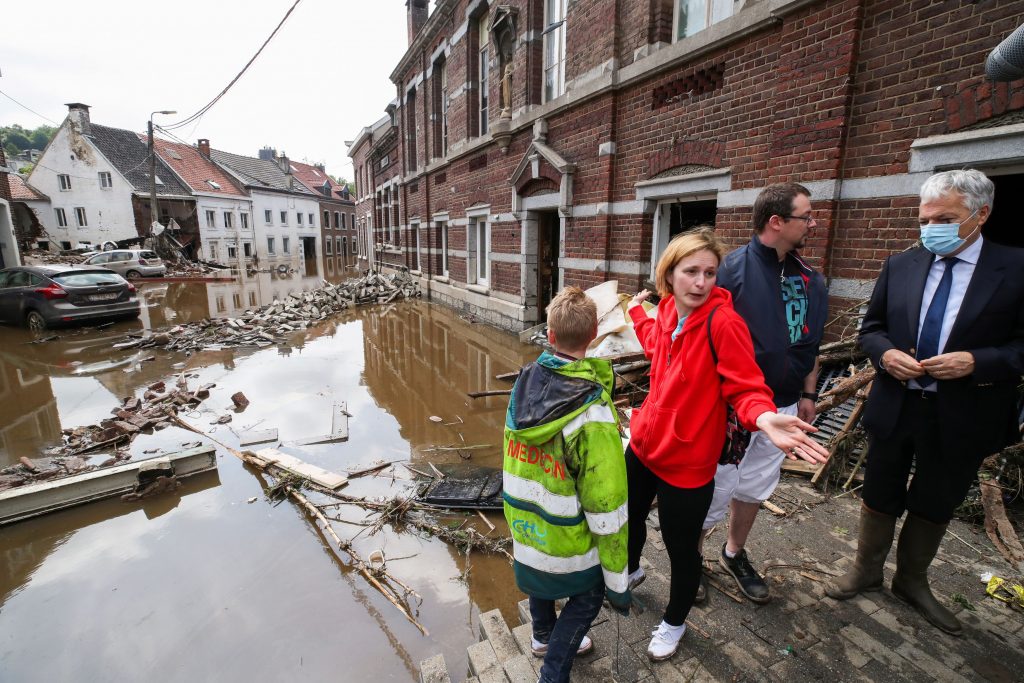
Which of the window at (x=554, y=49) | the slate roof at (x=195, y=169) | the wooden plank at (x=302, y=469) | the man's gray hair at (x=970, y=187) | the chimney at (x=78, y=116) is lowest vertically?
the wooden plank at (x=302, y=469)

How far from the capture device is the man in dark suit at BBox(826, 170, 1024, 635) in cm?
207

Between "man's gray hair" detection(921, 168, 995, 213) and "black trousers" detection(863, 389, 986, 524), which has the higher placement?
"man's gray hair" detection(921, 168, 995, 213)

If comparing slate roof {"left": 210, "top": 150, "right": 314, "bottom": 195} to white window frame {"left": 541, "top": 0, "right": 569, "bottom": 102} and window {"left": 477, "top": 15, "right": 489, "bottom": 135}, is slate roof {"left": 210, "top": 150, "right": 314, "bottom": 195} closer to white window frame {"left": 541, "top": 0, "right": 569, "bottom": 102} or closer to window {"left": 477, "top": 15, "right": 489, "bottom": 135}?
window {"left": 477, "top": 15, "right": 489, "bottom": 135}

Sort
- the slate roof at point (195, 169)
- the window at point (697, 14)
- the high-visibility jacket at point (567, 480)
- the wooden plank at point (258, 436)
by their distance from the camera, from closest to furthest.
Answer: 1. the high-visibility jacket at point (567, 480)
2. the wooden plank at point (258, 436)
3. the window at point (697, 14)
4. the slate roof at point (195, 169)

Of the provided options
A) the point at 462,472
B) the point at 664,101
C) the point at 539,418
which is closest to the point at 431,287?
the point at 664,101

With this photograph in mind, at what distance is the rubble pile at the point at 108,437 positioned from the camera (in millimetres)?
4977

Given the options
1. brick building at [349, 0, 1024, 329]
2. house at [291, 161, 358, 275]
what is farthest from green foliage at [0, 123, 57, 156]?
brick building at [349, 0, 1024, 329]

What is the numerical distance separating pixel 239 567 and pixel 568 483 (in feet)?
10.3

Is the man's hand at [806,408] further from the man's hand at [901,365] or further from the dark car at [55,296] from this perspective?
the dark car at [55,296]

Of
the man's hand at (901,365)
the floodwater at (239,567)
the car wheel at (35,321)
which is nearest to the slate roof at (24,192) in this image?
the car wheel at (35,321)

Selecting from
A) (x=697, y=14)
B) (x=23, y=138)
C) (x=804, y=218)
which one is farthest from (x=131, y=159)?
(x=23, y=138)

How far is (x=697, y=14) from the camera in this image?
6.43m

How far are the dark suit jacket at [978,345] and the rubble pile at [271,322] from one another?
11.4 meters

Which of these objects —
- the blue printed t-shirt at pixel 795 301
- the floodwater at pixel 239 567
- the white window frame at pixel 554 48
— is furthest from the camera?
the white window frame at pixel 554 48
